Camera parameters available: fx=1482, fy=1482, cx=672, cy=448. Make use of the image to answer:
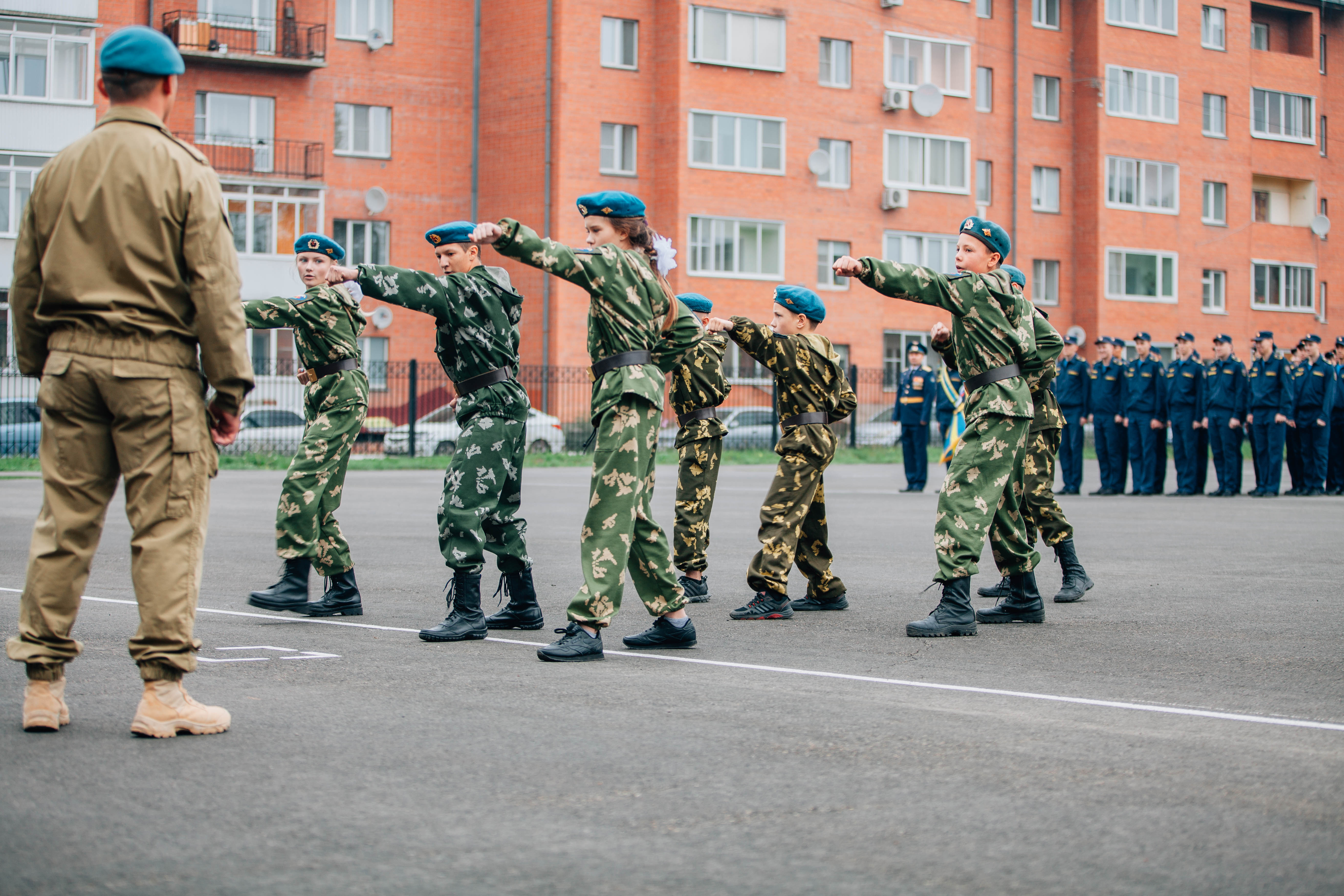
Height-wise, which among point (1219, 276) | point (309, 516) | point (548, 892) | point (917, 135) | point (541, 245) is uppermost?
point (917, 135)

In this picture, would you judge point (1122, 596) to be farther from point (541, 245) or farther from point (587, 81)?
point (587, 81)

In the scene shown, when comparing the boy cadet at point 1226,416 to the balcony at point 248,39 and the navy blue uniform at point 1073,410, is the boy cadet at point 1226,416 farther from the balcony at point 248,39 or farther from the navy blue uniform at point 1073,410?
the balcony at point 248,39

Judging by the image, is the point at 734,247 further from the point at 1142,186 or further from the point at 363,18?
the point at 1142,186

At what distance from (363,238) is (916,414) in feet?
79.7

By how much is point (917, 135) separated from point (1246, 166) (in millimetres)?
14857

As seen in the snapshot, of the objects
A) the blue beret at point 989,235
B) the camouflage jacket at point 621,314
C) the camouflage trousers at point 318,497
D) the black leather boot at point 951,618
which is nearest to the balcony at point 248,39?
the camouflage trousers at point 318,497

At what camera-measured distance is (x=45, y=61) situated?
122ft

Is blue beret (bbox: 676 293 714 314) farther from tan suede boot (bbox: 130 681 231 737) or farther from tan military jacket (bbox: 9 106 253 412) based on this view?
tan suede boot (bbox: 130 681 231 737)

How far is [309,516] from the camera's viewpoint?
8320 millimetres

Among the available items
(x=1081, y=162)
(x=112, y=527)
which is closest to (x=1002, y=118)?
(x=1081, y=162)

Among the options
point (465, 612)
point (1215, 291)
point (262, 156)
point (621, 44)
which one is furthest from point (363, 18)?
point (465, 612)

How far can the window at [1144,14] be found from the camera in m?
51.0

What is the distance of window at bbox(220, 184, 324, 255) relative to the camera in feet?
134

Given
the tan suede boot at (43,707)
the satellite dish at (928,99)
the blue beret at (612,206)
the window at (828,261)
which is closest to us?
the tan suede boot at (43,707)
